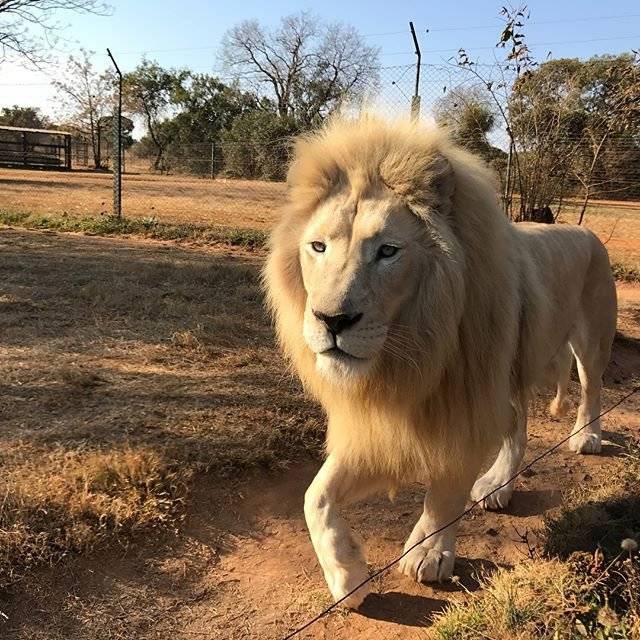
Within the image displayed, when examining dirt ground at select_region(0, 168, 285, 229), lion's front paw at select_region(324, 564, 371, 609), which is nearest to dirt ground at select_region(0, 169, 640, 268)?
dirt ground at select_region(0, 168, 285, 229)

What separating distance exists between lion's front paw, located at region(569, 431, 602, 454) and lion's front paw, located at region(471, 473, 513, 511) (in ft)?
2.90

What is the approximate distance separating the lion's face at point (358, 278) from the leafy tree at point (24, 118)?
6066cm

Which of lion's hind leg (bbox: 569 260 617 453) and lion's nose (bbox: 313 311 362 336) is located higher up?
lion's nose (bbox: 313 311 362 336)

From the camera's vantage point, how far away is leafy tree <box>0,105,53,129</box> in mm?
57219

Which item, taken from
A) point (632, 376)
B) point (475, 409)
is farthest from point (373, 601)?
point (632, 376)

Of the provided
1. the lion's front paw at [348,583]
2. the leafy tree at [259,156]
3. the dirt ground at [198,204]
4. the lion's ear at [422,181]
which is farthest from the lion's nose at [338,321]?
the leafy tree at [259,156]

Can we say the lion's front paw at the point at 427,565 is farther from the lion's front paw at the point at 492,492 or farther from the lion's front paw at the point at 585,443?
the lion's front paw at the point at 585,443

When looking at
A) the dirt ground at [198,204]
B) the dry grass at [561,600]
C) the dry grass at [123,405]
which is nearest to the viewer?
the dry grass at [561,600]

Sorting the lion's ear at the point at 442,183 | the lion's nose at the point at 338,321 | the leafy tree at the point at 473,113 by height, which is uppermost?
the leafy tree at the point at 473,113

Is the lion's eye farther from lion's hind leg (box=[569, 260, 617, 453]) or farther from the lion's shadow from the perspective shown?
lion's hind leg (box=[569, 260, 617, 453])

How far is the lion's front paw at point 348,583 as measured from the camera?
8.09 ft

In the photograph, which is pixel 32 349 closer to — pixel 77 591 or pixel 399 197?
pixel 77 591

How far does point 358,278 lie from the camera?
7.04 ft

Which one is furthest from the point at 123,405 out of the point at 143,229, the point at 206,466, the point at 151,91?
the point at 151,91
